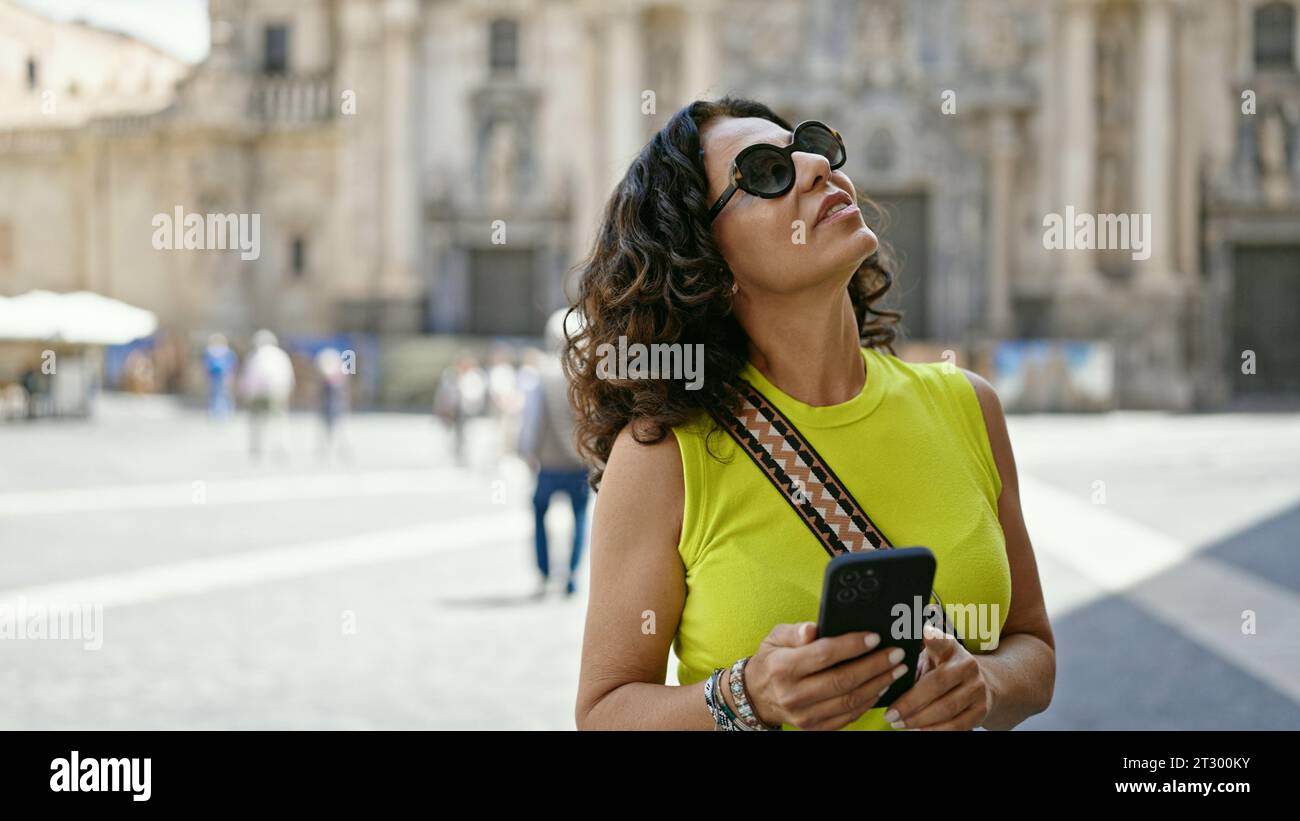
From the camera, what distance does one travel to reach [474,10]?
34.9 metres

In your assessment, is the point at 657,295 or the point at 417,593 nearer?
the point at 657,295

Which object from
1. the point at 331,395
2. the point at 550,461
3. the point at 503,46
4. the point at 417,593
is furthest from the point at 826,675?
the point at 503,46

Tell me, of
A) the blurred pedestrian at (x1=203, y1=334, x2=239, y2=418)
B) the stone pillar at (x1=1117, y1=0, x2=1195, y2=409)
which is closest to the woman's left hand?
the blurred pedestrian at (x1=203, y1=334, x2=239, y2=418)

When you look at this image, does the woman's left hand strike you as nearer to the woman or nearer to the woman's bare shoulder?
the woman

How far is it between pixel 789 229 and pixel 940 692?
0.72 metres

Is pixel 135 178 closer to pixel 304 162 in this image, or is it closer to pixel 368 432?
pixel 304 162

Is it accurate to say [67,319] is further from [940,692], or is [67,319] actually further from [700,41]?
[940,692]

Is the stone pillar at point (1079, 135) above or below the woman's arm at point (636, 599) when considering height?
above

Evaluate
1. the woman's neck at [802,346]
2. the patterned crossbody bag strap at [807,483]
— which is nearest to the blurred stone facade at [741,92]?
the woman's neck at [802,346]

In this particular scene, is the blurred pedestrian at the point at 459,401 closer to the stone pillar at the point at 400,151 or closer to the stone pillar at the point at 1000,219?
the stone pillar at the point at 400,151

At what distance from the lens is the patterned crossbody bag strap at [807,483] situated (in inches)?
78.8

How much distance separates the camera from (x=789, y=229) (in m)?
2.06

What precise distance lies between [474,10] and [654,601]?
34861 millimetres

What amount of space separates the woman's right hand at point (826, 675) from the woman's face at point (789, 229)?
1.88ft
